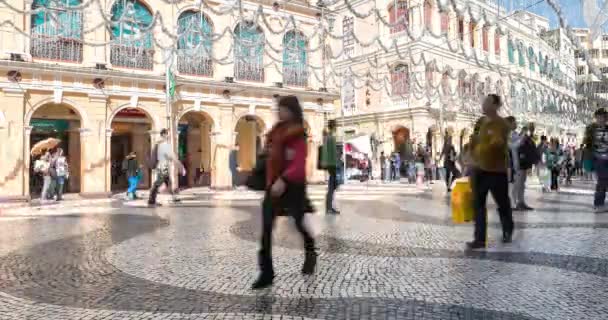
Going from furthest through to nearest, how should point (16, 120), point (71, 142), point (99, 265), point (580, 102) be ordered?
point (580, 102)
point (71, 142)
point (16, 120)
point (99, 265)

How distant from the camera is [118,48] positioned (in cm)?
Result: 1914

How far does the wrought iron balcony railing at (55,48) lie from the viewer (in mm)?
17344

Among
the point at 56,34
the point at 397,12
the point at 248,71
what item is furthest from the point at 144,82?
the point at 397,12

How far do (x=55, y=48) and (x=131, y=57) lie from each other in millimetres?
2813

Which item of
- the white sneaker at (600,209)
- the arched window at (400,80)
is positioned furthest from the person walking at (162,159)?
the arched window at (400,80)

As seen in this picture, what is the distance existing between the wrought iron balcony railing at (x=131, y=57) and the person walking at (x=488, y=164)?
55.2 ft

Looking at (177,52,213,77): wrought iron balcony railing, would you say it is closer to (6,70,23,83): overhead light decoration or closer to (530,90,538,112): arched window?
(6,70,23,83): overhead light decoration

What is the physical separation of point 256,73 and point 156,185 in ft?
37.6

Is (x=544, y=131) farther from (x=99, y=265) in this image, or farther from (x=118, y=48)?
(x=99, y=265)

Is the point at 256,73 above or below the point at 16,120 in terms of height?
above

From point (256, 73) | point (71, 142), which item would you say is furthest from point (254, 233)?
point (71, 142)

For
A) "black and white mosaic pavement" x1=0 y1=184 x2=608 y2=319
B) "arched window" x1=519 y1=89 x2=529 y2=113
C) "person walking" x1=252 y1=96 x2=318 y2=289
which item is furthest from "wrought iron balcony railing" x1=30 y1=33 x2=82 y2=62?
"arched window" x1=519 y1=89 x2=529 y2=113

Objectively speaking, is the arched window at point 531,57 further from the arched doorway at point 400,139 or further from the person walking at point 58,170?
the person walking at point 58,170

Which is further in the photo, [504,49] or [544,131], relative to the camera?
[544,131]
